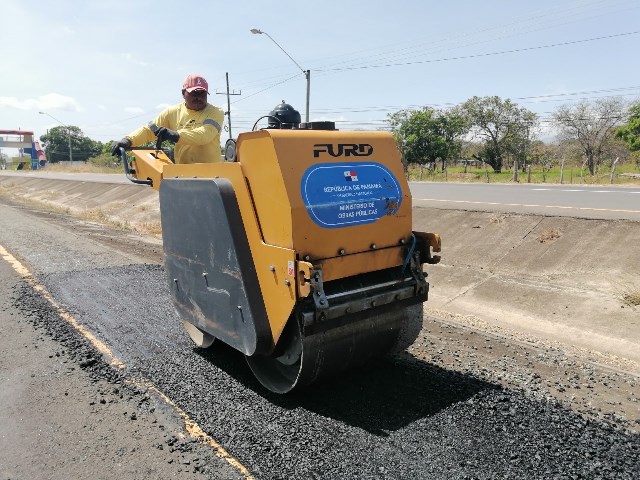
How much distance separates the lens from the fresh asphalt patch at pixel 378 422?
9.30ft

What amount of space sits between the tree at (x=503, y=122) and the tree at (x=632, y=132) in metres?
6.78

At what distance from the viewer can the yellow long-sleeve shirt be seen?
4383mm

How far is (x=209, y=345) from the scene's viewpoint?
4355 mm

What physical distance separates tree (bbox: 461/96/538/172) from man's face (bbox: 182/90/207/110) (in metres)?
37.6

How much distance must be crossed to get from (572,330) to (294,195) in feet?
15.3

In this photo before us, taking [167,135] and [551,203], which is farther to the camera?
[551,203]

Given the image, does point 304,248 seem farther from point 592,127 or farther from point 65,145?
point 65,145

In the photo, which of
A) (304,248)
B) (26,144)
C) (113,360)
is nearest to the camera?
(304,248)

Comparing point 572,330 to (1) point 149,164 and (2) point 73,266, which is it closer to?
(1) point 149,164

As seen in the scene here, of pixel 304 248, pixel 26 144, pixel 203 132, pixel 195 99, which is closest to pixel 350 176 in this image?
pixel 304 248

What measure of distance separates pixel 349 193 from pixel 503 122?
39431 mm

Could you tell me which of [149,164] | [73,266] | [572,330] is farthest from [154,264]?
[572,330]

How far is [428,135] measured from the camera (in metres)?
36.8

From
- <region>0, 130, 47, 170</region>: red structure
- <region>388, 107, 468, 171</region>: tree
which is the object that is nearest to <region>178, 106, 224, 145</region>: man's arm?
Answer: <region>388, 107, 468, 171</region>: tree
